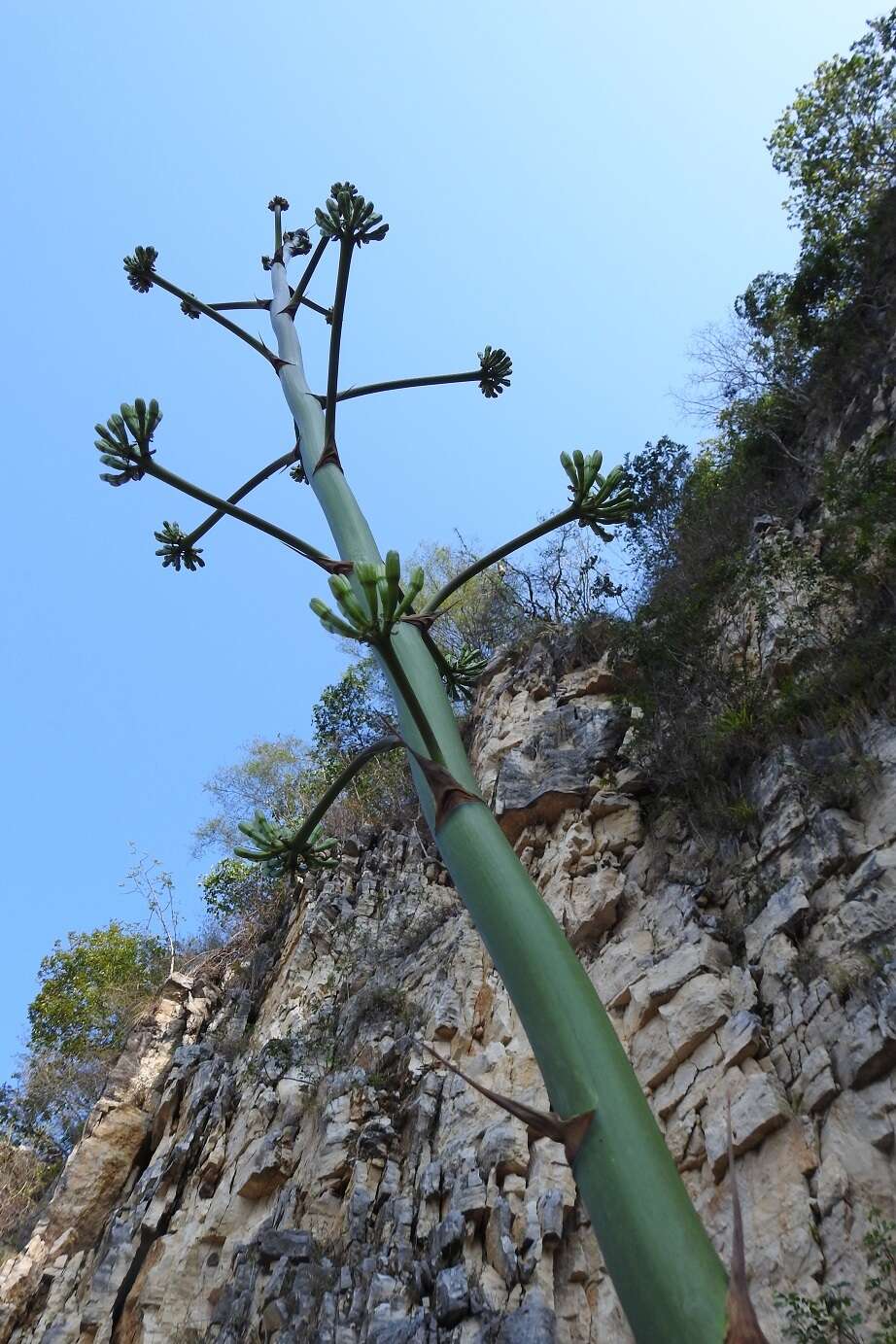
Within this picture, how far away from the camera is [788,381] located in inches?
563

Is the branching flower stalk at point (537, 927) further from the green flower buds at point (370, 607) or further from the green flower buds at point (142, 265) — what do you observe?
the green flower buds at point (142, 265)

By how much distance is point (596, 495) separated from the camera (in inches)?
135

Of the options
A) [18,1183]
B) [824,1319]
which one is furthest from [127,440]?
[18,1183]

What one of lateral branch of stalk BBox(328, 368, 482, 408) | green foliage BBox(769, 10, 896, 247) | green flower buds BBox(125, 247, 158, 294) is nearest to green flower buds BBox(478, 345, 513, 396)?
lateral branch of stalk BBox(328, 368, 482, 408)

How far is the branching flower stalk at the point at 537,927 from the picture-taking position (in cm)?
171

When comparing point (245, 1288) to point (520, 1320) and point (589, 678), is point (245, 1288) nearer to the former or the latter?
point (520, 1320)

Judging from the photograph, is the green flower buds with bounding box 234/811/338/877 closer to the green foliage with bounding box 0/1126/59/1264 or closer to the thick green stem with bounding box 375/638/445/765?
the thick green stem with bounding box 375/638/445/765

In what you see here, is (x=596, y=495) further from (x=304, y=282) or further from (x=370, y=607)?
(x=304, y=282)

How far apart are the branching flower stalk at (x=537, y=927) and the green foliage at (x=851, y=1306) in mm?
2897

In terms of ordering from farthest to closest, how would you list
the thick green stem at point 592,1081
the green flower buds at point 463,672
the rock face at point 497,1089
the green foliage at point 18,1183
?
the green foliage at point 18,1183
the rock face at point 497,1089
the green flower buds at point 463,672
the thick green stem at point 592,1081

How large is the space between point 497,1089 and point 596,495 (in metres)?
5.50

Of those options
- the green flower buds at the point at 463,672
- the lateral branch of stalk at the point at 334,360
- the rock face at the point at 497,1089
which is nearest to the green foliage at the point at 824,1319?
the rock face at the point at 497,1089

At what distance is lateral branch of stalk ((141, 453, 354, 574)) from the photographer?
3.23 m

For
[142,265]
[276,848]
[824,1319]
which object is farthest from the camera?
[142,265]
